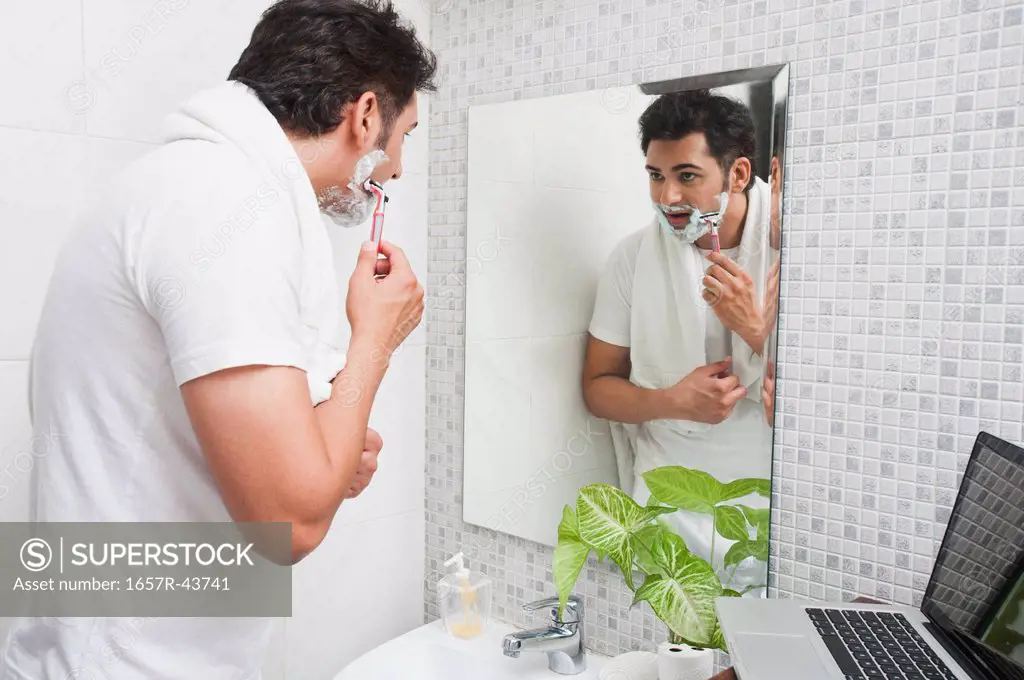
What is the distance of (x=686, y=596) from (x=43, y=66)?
3.56 feet

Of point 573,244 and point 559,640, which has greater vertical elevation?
point 573,244

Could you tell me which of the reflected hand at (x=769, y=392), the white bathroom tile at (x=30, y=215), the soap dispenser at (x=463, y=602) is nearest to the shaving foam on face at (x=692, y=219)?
the reflected hand at (x=769, y=392)

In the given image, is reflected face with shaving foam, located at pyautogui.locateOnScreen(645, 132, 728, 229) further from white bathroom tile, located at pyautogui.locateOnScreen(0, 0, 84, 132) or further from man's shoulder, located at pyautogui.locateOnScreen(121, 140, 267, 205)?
white bathroom tile, located at pyautogui.locateOnScreen(0, 0, 84, 132)

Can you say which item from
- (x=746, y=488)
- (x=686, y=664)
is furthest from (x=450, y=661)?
(x=746, y=488)

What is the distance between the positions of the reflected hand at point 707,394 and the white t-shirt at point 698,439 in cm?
1

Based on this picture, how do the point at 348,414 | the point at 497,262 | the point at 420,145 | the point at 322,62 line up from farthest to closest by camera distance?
1. the point at 420,145
2. the point at 497,262
3. the point at 322,62
4. the point at 348,414

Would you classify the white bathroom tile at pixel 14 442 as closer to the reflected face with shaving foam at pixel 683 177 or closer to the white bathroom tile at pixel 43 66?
the white bathroom tile at pixel 43 66

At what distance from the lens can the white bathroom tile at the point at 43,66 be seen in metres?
1.09

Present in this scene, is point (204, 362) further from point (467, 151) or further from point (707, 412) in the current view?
point (467, 151)

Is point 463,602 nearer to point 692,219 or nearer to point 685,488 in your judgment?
point 685,488

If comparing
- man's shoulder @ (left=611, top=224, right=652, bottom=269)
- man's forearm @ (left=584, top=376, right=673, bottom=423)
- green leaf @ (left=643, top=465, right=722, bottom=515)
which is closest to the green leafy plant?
green leaf @ (left=643, top=465, right=722, bottom=515)

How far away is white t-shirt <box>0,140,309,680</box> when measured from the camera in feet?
2.39

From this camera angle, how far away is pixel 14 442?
3.75 feet

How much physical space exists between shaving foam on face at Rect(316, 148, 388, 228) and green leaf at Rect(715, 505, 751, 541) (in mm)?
641
